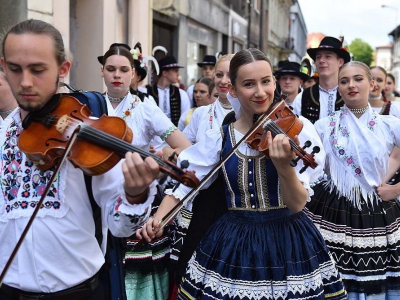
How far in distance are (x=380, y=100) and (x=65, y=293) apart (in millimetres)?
5957

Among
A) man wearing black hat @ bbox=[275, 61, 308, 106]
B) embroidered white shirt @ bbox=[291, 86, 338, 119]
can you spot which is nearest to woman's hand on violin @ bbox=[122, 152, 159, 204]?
embroidered white shirt @ bbox=[291, 86, 338, 119]

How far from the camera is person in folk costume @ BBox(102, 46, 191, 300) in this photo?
4.99 m

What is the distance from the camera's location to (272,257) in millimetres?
3086

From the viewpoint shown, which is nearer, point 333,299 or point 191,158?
point 333,299

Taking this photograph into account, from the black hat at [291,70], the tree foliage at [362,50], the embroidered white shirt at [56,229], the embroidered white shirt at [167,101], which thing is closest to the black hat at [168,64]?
the embroidered white shirt at [167,101]

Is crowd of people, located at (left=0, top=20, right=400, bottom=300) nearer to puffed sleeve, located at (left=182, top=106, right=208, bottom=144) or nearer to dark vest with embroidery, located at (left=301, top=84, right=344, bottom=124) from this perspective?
puffed sleeve, located at (left=182, top=106, right=208, bottom=144)

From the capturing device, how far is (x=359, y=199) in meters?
4.71

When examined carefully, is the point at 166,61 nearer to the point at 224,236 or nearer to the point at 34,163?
the point at 224,236

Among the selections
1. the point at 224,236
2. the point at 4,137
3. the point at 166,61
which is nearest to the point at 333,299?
the point at 224,236

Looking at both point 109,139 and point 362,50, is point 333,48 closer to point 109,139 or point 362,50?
point 109,139

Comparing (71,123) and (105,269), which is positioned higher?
(71,123)

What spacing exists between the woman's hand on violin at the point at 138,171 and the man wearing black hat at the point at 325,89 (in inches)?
171

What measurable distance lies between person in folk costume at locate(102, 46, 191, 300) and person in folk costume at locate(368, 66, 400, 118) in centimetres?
212

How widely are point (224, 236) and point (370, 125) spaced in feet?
6.81
